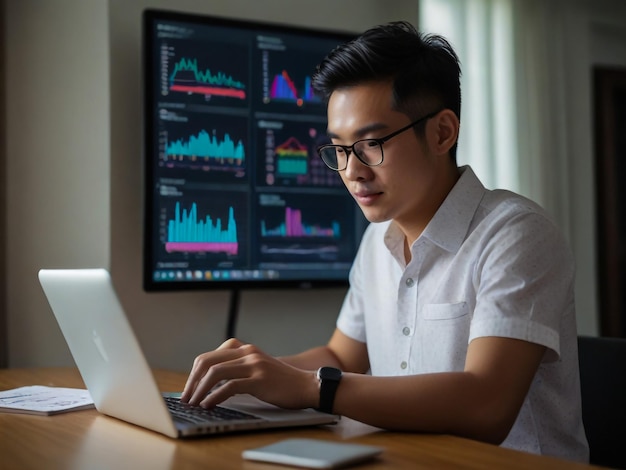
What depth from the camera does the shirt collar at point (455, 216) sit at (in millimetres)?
1697

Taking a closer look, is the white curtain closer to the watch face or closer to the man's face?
the man's face

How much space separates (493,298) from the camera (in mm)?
1442

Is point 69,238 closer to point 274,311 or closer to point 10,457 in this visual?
point 274,311

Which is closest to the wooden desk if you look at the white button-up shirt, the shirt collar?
the white button-up shirt

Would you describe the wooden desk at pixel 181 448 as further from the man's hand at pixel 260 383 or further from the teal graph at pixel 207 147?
the teal graph at pixel 207 147

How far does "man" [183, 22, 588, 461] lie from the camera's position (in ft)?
4.25

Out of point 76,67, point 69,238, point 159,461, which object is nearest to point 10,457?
point 159,461

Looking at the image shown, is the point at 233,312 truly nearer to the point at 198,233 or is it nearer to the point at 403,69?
the point at 198,233

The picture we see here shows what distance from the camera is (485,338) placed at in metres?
1.41

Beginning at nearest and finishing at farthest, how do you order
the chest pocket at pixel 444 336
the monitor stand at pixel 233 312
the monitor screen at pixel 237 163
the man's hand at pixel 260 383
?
the man's hand at pixel 260 383, the chest pocket at pixel 444 336, the monitor screen at pixel 237 163, the monitor stand at pixel 233 312

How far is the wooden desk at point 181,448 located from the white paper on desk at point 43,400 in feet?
0.22

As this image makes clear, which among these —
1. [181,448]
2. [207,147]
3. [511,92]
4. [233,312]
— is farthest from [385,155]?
[511,92]

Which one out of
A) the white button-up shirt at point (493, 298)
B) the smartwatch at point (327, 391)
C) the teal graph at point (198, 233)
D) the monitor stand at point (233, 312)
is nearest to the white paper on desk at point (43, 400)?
the smartwatch at point (327, 391)

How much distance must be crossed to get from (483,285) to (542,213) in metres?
0.19
